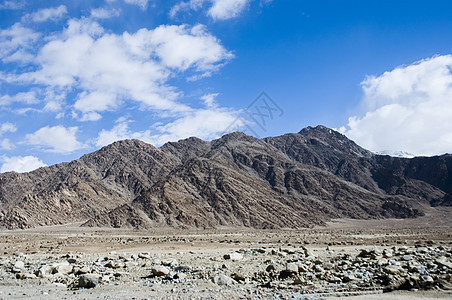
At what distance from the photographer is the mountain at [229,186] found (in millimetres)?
79250

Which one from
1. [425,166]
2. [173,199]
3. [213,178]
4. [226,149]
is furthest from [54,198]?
[425,166]

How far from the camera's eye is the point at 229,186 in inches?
3504

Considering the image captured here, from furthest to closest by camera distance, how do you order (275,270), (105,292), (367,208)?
(367,208), (275,270), (105,292)

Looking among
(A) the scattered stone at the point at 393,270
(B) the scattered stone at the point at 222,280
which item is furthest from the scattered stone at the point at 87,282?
(A) the scattered stone at the point at 393,270

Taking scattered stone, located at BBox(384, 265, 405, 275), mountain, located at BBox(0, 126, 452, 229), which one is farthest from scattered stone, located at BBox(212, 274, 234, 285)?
mountain, located at BBox(0, 126, 452, 229)

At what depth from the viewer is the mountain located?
260 ft

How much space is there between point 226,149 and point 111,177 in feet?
166

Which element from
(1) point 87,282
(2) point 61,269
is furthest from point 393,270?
(2) point 61,269

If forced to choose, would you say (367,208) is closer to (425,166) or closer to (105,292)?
(425,166)

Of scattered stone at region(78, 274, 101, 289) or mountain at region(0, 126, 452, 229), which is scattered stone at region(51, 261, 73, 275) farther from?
mountain at region(0, 126, 452, 229)

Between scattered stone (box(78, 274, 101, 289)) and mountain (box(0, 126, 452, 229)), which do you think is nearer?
scattered stone (box(78, 274, 101, 289))

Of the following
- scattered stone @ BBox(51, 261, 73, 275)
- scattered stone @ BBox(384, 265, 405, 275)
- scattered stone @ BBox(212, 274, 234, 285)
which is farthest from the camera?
scattered stone @ BBox(51, 261, 73, 275)

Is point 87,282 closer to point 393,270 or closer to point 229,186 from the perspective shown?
point 393,270

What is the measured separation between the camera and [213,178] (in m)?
93.6
